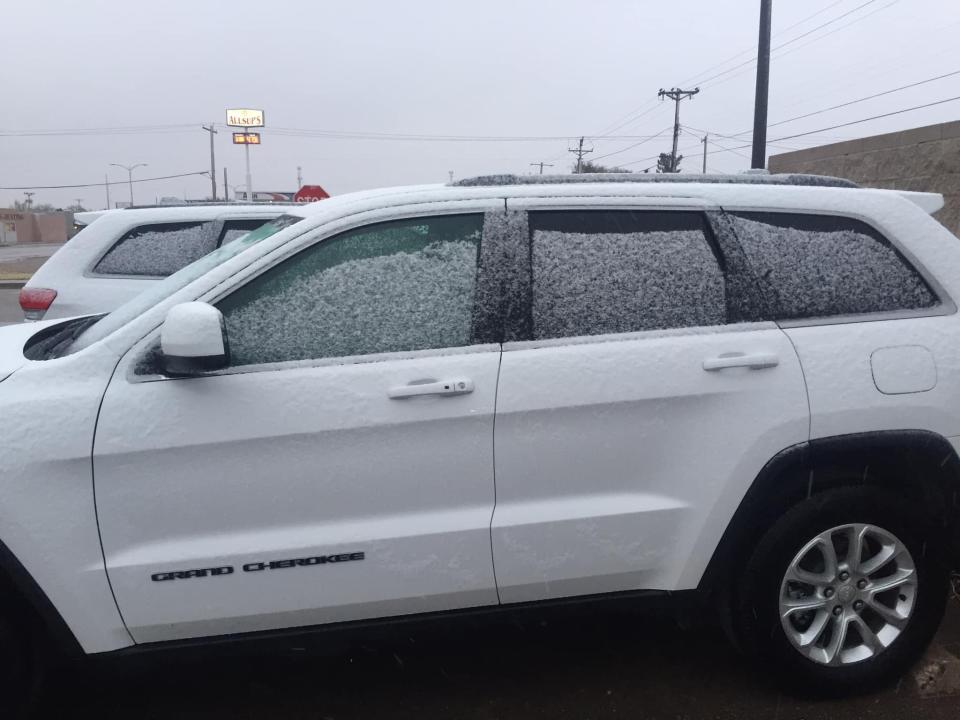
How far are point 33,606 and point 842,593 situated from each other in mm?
2547

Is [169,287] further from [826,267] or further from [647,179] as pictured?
[826,267]

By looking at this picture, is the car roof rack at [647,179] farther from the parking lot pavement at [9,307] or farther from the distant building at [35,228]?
the distant building at [35,228]

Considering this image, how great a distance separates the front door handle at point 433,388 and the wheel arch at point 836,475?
39.0 inches

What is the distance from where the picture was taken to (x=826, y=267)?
2.81 m

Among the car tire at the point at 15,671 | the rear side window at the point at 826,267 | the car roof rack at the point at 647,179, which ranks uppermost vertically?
the car roof rack at the point at 647,179

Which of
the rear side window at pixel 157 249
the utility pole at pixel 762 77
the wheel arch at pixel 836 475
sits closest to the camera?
the wheel arch at pixel 836 475

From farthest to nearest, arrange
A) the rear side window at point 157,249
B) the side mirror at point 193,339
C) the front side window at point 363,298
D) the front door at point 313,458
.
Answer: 1. the rear side window at point 157,249
2. the front side window at point 363,298
3. the front door at point 313,458
4. the side mirror at point 193,339

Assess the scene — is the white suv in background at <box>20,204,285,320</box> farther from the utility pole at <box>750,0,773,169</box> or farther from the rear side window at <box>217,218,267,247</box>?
the utility pole at <box>750,0,773,169</box>

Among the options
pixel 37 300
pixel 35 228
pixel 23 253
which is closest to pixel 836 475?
pixel 37 300

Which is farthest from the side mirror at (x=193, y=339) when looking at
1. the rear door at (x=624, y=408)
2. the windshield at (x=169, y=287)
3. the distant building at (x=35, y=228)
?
the distant building at (x=35, y=228)

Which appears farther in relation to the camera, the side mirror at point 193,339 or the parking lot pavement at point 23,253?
the parking lot pavement at point 23,253

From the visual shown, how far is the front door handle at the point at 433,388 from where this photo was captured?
8.03ft

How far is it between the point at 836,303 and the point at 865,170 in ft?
46.6

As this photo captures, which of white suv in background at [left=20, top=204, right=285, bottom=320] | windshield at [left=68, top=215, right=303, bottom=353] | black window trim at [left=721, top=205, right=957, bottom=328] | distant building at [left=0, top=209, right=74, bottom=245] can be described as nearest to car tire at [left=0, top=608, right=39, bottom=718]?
windshield at [left=68, top=215, right=303, bottom=353]
